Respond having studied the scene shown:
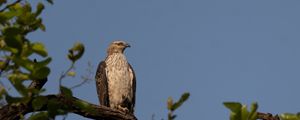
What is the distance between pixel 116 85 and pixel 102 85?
1.04 ft

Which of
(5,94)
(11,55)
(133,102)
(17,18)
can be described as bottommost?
(5,94)

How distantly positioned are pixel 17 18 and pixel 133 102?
9984 millimetres

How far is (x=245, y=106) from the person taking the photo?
274 centimetres

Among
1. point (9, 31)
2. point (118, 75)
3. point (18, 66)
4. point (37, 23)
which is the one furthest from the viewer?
point (118, 75)

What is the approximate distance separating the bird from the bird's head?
107cm

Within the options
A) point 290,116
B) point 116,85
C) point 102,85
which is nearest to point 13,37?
point 290,116

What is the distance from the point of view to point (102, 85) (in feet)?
41.7

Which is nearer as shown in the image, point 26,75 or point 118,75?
point 26,75

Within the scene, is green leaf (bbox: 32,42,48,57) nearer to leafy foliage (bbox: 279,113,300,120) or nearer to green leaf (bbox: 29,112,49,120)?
green leaf (bbox: 29,112,49,120)

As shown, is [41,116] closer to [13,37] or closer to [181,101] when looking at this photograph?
[13,37]

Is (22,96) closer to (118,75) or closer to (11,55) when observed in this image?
(11,55)

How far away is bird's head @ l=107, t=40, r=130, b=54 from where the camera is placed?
14.0 meters

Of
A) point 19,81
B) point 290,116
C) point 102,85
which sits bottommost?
point 19,81

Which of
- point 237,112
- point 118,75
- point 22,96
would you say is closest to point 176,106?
point 237,112
